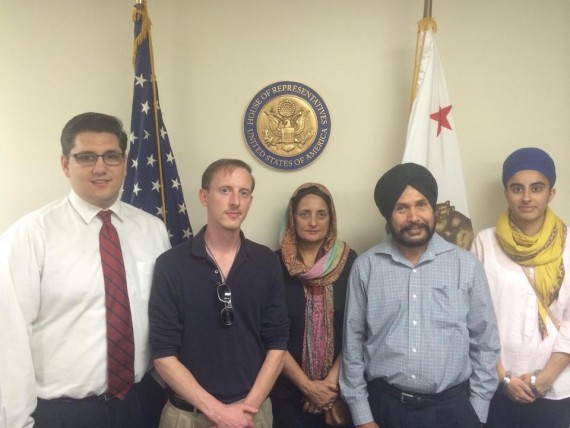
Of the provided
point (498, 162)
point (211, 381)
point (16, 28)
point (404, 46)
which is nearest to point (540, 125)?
point (498, 162)

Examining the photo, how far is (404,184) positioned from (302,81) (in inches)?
40.9

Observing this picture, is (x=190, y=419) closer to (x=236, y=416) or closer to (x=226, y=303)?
(x=236, y=416)

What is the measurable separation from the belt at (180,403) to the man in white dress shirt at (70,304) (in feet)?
0.42

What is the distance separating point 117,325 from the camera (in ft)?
5.16

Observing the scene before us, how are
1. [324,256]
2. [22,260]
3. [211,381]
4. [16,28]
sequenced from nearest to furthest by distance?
[22,260] < [211,381] < [324,256] < [16,28]

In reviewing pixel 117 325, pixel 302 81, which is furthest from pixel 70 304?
pixel 302 81

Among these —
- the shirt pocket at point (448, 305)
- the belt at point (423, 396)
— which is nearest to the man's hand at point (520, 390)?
the belt at point (423, 396)

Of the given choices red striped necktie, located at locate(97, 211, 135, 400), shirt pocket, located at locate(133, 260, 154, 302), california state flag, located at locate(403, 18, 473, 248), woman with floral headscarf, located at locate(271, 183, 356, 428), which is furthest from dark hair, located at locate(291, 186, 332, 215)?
red striped necktie, located at locate(97, 211, 135, 400)

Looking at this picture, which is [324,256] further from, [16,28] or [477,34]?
[16,28]

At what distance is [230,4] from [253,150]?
840 millimetres

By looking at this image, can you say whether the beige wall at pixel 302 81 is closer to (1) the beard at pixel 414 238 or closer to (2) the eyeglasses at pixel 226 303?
(1) the beard at pixel 414 238

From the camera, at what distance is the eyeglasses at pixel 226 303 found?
1.60 metres

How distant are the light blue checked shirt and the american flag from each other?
1053mm

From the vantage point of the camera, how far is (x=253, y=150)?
2.52 metres
